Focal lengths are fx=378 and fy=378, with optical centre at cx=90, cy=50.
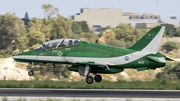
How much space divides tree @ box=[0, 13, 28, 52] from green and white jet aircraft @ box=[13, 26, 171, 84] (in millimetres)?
42109

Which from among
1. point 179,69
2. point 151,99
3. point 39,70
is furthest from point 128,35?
point 151,99

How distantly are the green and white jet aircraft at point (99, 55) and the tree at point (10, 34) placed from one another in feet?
138

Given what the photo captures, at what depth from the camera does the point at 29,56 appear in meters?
28.9

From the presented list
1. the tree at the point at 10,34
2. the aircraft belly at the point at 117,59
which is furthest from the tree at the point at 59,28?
the aircraft belly at the point at 117,59

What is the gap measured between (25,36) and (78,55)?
1863 inches

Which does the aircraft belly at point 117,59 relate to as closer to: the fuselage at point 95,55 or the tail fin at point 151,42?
the fuselage at point 95,55

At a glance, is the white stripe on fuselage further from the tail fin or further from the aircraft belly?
the tail fin

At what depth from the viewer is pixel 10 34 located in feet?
231

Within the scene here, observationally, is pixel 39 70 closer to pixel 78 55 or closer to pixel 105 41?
pixel 78 55

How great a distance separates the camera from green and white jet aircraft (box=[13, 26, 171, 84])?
93.6 feet

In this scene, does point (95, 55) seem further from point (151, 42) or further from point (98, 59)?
point (151, 42)

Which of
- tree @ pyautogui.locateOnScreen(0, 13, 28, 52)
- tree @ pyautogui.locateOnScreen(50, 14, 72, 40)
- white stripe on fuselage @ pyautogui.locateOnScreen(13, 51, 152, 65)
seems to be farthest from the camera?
tree @ pyautogui.locateOnScreen(50, 14, 72, 40)

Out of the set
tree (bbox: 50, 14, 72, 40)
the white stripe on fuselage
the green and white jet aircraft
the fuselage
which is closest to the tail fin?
the green and white jet aircraft

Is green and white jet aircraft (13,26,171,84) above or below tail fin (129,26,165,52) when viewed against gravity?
below
